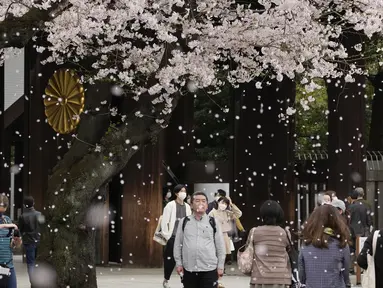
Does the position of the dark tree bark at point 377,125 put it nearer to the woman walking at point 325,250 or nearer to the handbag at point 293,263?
the handbag at point 293,263

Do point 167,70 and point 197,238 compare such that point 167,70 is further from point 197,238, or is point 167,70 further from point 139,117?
point 197,238

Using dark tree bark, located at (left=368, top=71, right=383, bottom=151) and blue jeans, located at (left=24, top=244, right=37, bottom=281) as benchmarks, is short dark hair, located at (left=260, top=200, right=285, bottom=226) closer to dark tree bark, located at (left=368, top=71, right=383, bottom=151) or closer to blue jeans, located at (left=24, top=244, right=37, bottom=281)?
blue jeans, located at (left=24, top=244, right=37, bottom=281)

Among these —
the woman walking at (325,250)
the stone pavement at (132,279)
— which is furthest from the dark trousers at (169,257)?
the woman walking at (325,250)

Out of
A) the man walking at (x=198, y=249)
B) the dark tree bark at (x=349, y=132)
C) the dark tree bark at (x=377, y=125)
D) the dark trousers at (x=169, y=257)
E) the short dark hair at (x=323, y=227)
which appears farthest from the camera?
the dark tree bark at (x=377, y=125)

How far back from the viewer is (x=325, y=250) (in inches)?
398

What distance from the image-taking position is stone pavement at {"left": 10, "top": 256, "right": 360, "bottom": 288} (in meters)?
20.5

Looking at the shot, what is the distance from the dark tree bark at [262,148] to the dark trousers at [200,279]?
45.1ft

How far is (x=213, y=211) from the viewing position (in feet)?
71.4

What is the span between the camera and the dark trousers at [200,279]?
1309 centimetres

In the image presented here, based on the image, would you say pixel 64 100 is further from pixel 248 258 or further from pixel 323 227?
pixel 323 227

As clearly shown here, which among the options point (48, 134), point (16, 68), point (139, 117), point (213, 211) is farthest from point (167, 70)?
point (16, 68)

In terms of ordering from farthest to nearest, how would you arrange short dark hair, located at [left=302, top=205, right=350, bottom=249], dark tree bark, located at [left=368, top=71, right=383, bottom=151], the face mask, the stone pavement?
dark tree bark, located at [left=368, top=71, right=383, bottom=151]
the stone pavement
the face mask
short dark hair, located at [left=302, top=205, right=350, bottom=249]

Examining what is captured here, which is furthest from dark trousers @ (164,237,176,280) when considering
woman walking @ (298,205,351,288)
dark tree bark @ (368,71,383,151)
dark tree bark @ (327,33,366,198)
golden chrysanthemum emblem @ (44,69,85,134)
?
dark tree bark @ (368,71,383,151)

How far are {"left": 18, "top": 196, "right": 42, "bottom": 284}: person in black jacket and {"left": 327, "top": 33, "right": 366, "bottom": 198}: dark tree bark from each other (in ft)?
29.1
